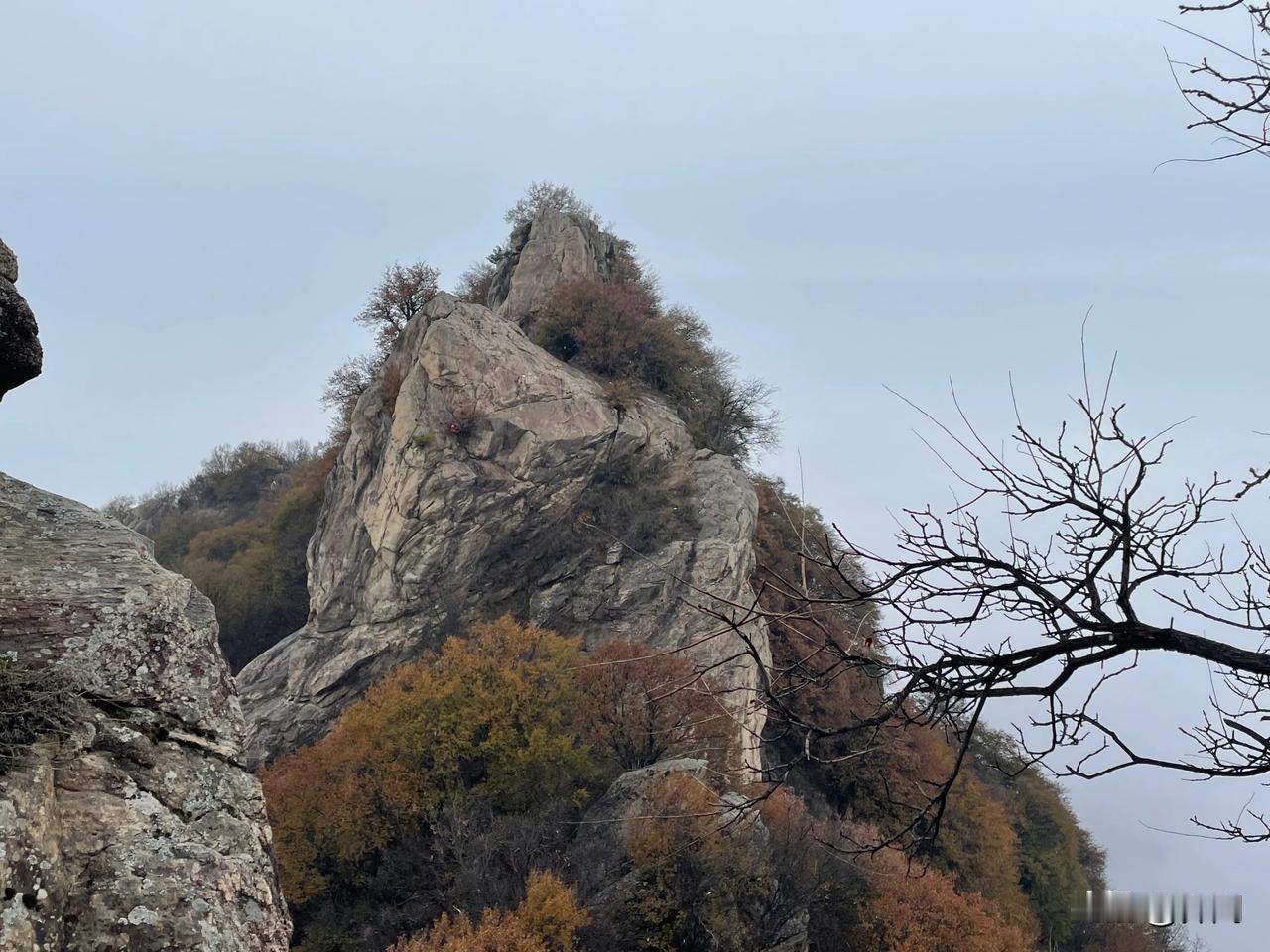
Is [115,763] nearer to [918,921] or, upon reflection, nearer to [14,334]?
[14,334]

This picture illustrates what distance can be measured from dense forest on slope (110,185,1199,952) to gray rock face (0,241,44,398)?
25.9 ft

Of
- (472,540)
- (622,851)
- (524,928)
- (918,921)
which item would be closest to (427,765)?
(622,851)

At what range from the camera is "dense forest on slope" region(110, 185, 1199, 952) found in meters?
24.1

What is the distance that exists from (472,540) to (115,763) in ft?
107

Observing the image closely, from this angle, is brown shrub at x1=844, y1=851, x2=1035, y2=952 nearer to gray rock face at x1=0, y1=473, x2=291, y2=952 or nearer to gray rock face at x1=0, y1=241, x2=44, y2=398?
gray rock face at x1=0, y1=473, x2=291, y2=952

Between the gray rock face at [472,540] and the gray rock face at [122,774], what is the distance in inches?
1184

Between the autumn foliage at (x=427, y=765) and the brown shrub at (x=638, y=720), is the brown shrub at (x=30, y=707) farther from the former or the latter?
the brown shrub at (x=638, y=720)

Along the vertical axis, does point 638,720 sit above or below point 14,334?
above

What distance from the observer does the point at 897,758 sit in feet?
119

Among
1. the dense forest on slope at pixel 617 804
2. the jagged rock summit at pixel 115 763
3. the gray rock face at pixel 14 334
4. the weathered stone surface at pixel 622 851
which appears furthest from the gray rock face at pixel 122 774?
the weathered stone surface at pixel 622 851

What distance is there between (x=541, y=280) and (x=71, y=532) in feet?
143

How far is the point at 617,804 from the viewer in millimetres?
27031

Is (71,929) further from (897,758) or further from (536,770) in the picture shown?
(897,758)

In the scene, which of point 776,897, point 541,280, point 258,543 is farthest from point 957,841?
point 258,543
